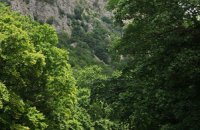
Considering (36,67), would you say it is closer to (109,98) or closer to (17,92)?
(17,92)

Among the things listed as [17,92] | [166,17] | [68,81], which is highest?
[68,81]

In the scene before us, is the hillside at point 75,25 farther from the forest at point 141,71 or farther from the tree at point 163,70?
the tree at point 163,70

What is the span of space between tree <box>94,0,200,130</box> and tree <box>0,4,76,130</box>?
1209cm

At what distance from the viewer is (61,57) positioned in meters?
37.4

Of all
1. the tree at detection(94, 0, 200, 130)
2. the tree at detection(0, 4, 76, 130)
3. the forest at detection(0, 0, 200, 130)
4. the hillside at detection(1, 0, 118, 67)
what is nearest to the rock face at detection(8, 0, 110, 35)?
the hillside at detection(1, 0, 118, 67)

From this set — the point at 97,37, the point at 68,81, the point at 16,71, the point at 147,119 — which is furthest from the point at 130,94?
the point at 97,37

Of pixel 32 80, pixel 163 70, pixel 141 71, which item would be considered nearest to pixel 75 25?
pixel 32 80

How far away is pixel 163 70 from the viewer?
18.0 meters

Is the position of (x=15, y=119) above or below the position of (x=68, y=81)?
below

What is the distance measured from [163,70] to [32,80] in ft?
62.7

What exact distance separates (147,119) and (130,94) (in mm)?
1520

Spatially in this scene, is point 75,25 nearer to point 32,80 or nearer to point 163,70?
point 32,80

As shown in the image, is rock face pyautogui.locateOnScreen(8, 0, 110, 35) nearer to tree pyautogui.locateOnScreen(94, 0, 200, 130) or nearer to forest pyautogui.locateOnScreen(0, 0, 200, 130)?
forest pyautogui.locateOnScreen(0, 0, 200, 130)

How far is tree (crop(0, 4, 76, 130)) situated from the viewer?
31609mm
